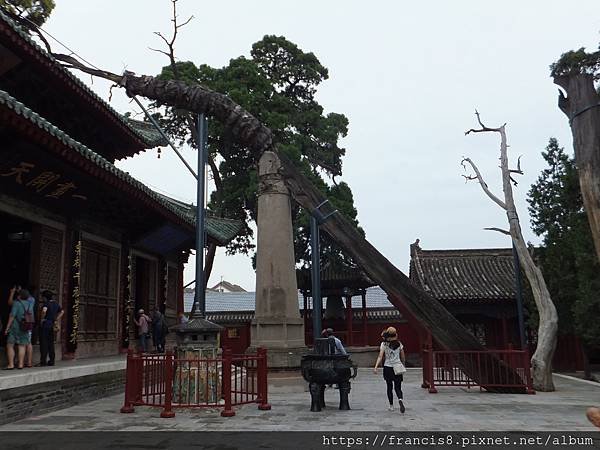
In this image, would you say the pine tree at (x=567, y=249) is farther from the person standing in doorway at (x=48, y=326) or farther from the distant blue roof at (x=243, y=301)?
the person standing in doorway at (x=48, y=326)

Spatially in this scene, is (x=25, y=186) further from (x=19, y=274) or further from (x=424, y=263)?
(x=424, y=263)

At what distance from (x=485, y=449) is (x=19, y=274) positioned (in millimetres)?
12493

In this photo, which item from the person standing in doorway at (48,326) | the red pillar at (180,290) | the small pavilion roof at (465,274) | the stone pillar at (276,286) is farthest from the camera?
the small pavilion roof at (465,274)

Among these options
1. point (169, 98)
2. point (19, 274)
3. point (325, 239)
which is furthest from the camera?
point (325, 239)

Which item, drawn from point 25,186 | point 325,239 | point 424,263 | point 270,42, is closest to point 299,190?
point 25,186

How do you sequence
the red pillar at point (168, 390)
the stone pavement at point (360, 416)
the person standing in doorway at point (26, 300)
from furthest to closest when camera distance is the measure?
the person standing in doorway at point (26, 300) < the red pillar at point (168, 390) < the stone pavement at point (360, 416)

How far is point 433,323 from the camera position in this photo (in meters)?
11.1

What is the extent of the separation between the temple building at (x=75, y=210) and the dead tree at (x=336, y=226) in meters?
1.36

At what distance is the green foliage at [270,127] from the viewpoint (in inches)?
893

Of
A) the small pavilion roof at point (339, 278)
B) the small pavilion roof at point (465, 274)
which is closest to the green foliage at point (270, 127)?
the small pavilion roof at point (339, 278)

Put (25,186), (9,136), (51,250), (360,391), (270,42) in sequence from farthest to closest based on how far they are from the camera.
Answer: (270,42), (360,391), (51,250), (25,186), (9,136)

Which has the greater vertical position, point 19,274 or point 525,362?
point 19,274

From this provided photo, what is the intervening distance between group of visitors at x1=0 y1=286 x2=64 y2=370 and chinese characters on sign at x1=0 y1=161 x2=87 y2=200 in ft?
5.74

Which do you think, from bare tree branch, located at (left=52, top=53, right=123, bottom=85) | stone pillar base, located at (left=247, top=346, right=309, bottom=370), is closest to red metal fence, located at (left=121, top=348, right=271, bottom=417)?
stone pillar base, located at (left=247, top=346, right=309, bottom=370)
